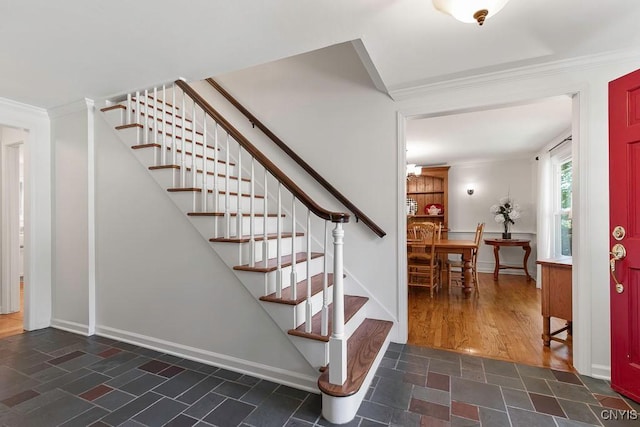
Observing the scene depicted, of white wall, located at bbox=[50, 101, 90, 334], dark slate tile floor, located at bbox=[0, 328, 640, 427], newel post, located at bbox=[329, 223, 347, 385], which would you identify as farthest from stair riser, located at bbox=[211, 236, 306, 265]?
white wall, located at bbox=[50, 101, 90, 334]

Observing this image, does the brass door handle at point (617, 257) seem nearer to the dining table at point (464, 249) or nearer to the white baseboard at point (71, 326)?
the dining table at point (464, 249)

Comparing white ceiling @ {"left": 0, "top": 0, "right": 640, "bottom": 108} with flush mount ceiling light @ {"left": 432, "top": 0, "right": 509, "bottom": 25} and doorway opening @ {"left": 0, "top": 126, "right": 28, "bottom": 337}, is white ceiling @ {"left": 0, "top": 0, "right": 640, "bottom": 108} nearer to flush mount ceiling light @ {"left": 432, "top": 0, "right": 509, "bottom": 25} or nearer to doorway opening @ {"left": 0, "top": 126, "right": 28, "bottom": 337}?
flush mount ceiling light @ {"left": 432, "top": 0, "right": 509, "bottom": 25}

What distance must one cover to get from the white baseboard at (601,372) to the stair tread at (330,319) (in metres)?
1.61

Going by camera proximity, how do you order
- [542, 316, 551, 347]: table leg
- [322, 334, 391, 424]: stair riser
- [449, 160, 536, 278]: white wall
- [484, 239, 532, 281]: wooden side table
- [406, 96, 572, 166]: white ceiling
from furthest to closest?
[449, 160, 536, 278]: white wall
[484, 239, 532, 281]: wooden side table
[406, 96, 572, 166]: white ceiling
[542, 316, 551, 347]: table leg
[322, 334, 391, 424]: stair riser

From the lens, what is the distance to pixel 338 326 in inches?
64.3

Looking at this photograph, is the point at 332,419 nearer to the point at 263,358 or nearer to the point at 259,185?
the point at 263,358

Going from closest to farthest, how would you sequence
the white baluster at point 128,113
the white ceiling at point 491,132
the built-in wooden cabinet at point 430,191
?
the white baluster at point 128,113 < the white ceiling at point 491,132 < the built-in wooden cabinet at point 430,191

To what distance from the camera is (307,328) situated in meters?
1.83

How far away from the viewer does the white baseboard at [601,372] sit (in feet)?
6.44

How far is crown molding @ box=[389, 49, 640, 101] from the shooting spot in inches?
77.4

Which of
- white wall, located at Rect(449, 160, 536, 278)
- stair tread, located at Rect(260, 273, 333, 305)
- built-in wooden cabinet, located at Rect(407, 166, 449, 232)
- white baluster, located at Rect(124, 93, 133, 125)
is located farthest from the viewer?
built-in wooden cabinet, located at Rect(407, 166, 449, 232)

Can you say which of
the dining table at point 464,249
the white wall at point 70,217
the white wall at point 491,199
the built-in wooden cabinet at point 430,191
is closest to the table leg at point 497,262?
the white wall at point 491,199

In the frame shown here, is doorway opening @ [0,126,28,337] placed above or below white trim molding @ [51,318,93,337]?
above

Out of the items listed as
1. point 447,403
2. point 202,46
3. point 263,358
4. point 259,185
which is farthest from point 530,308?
point 202,46
